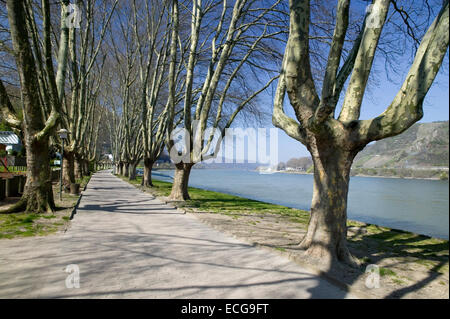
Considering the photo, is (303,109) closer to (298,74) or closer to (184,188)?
(298,74)

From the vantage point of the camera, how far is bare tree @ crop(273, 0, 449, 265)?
14.1 ft

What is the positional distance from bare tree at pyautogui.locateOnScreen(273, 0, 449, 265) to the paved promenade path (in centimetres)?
94

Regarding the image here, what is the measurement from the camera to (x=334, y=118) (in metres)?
4.96

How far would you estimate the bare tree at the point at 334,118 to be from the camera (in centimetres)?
429

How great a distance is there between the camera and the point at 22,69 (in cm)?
816

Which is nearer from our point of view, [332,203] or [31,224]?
[332,203]

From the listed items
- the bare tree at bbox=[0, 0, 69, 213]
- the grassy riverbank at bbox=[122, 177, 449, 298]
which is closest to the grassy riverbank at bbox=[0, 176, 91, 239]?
the bare tree at bbox=[0, 0, 69, 213]

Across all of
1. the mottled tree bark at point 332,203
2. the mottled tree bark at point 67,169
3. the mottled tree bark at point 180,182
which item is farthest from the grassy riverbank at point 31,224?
the mottled tree bark at point 67,169

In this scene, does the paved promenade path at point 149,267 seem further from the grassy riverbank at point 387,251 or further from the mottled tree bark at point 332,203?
the mottled tree bark at point 332,203

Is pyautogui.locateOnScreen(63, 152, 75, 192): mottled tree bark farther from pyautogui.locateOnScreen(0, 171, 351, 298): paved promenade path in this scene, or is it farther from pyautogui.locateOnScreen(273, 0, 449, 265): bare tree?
pyautogui.locateOnScreen(273, 0, 449, 265): bare tree

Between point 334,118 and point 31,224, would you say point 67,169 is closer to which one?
point 31,224

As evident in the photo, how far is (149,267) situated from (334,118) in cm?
376

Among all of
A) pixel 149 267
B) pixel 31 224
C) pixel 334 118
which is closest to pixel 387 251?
pixel 334 118

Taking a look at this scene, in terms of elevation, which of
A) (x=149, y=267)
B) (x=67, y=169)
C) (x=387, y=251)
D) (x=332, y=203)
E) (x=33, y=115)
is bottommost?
(x=387, y=251)
